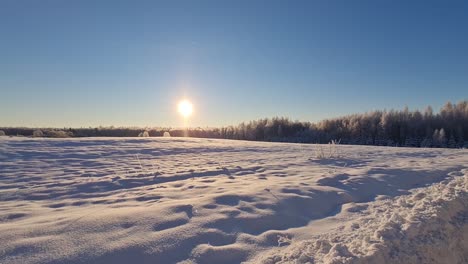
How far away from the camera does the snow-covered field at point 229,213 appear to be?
365 centimetres


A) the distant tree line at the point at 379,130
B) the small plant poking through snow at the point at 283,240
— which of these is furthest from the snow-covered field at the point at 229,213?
the distant tree line at the point at 379,130

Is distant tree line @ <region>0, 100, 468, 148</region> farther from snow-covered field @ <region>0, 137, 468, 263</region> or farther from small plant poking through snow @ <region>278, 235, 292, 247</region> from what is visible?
small plant poking through snow @ <region>278, 235, 292, 247</region>

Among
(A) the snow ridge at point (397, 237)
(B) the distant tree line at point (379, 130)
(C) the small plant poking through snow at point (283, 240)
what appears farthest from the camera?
(B) the distant tree line at point (379, 130)

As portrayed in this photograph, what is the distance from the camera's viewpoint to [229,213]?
4852mm

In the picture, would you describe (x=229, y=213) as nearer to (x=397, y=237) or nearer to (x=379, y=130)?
(x=397, y=237)

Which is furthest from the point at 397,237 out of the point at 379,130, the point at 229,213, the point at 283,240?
the point at 379,130

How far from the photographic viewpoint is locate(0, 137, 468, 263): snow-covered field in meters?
3.65

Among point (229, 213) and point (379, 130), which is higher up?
point (379, 130)

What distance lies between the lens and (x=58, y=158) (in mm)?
9844

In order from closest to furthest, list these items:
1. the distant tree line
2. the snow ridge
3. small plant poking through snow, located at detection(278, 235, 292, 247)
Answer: the snow ridge
small plant poking through snow, located at detection(278, 235, 292, 247)
the distant tree line

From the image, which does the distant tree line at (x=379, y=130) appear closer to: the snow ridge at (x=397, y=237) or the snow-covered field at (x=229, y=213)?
the snow-covered field at (x=229, y=213)

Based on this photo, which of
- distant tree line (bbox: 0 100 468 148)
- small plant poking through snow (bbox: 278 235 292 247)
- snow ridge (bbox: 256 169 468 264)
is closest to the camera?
snow ridge (bbox: 256 169 468 264)

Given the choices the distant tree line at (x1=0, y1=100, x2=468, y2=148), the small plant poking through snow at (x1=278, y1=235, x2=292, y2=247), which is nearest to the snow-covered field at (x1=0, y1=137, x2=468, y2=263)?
the small plant poking through snow at (x1=278, y1=235, x2=292, y2=247)

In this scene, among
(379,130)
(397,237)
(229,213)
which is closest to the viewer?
(397,237)
